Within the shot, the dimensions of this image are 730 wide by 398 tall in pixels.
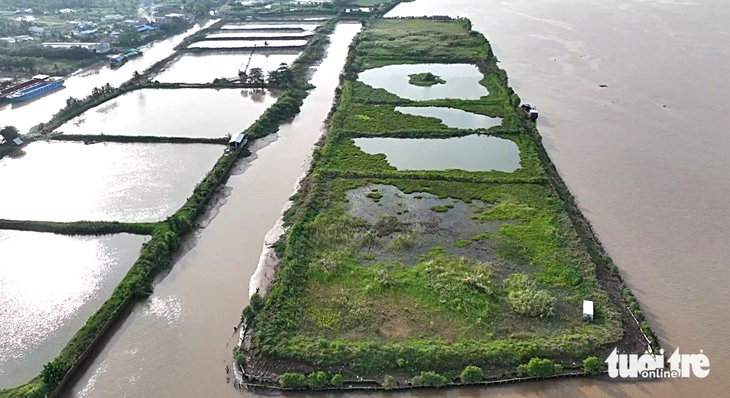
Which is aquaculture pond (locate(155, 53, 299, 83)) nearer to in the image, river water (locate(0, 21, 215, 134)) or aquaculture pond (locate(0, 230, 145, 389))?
river water (locate(0, 21, 215, 134))

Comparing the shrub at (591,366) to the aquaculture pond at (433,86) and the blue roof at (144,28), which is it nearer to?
the aquaculture pond at (433,86)

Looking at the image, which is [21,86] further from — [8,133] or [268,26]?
[268,26]

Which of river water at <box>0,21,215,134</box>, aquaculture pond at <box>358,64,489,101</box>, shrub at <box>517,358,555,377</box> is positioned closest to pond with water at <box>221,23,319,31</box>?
river water at <box>0,21,215,134</box>

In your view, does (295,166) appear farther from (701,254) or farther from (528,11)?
(528,11)

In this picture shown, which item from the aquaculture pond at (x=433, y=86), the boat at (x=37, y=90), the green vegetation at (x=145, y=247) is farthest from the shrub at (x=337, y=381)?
the boat at (x=37, y=90)

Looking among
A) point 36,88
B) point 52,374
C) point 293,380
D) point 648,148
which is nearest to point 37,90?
point 36,88

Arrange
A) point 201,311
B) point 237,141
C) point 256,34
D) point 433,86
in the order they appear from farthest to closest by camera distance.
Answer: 1. point 256,34
2. point 433,86
3. point 237,141
4. point 201,311

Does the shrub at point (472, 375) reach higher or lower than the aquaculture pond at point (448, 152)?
lower
